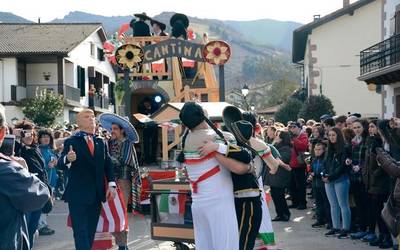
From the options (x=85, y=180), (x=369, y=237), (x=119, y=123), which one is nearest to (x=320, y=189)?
(x=369, y=237)

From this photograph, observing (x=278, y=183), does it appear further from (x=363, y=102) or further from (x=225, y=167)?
(x=363, y=102)

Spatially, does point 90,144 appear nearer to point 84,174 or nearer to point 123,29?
point 84,174

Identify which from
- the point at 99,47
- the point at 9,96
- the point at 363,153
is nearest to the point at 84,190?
the point at 363,153

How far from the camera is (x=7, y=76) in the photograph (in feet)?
122

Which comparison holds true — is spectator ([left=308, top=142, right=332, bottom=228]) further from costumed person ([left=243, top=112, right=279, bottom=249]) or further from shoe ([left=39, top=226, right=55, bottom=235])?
shoe ([left=39, top=226, right=55, bottom=235])

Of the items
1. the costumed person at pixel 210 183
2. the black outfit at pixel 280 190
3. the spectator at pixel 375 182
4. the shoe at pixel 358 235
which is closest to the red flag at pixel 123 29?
the black outfit at pixel 280 190

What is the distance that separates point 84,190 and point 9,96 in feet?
103

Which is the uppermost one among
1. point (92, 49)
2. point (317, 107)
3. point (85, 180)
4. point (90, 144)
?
point (92, 49)

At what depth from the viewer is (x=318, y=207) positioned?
10.5m

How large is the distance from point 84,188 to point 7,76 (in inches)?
1254

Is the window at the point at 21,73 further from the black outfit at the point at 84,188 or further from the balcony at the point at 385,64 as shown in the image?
the black outfit at the point at 84,188

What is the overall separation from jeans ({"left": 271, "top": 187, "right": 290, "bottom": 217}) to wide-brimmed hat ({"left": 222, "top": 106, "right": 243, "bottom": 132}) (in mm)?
5346

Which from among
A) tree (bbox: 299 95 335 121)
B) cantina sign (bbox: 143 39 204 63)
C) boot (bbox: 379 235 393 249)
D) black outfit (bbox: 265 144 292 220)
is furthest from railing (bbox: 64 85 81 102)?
boot (bbox: 379 235 393 249)

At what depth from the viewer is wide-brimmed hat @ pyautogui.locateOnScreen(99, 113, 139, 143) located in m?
8.88
